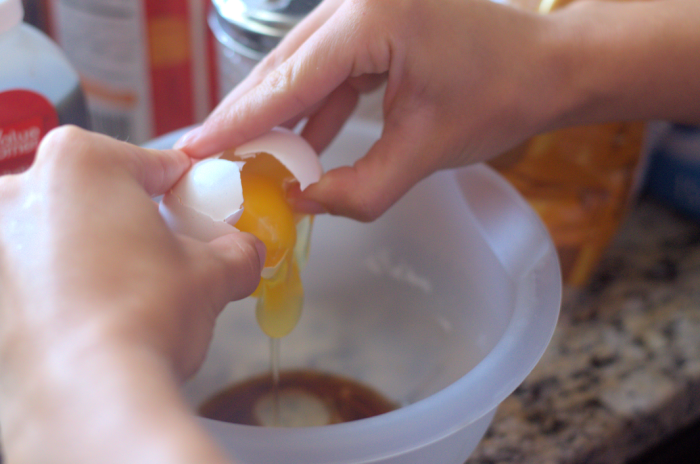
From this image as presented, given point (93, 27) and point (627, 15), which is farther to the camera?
point (93, 27)

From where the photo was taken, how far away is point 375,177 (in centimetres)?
56

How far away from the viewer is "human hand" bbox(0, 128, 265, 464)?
274 millimetres

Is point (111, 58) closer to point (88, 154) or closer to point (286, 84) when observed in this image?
point (286, 84)

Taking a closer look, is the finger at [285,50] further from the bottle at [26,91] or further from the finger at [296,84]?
the bottle at [26,91]

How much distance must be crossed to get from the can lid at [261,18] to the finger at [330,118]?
0.09m

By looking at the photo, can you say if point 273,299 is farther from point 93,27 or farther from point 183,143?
point 93,27

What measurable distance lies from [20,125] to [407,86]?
0.38 meters

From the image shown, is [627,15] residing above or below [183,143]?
above

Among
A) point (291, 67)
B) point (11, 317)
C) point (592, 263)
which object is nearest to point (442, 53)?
point (291, 67)

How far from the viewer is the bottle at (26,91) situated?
578 mm

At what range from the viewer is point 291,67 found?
0.53m

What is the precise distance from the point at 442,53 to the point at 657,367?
525mm

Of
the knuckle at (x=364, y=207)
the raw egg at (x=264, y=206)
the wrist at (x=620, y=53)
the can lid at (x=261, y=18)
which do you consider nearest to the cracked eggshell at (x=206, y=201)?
the raw egg at (x=264, y=206)

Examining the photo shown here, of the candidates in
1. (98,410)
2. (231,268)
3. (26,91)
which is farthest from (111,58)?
(98,410)
